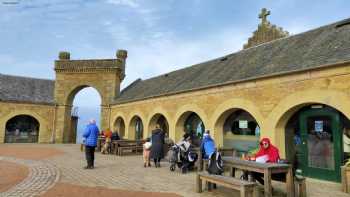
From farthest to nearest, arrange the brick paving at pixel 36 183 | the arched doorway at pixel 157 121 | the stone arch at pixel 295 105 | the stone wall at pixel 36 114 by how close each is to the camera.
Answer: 1. the stone wall at pixel 36 114
2. the arched doorway at pixel 157 121
3. the stone arch at pixel 295 105
4. the brick paving at pixel 36 183

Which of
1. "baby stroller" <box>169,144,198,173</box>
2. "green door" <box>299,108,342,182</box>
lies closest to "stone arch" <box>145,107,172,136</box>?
"baby stroller" <box>169,144,198,173</box>

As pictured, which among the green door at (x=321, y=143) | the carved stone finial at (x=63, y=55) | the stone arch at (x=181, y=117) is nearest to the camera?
the green door at (x=321, y=143)

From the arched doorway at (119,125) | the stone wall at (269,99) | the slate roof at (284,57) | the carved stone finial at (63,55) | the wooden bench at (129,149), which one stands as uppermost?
the carved stone finial at (63,55)

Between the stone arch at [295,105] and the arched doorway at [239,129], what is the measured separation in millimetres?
1479

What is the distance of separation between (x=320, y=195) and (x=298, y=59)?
461 centimetres

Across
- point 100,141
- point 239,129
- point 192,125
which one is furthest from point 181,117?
point 100,141

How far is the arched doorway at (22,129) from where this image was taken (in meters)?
22.1

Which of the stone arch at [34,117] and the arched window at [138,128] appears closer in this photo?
the arched window at [138,128]

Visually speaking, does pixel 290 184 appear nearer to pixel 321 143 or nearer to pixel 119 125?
pixel 321 143

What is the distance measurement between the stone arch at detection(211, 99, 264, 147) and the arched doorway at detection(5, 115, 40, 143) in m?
18.2

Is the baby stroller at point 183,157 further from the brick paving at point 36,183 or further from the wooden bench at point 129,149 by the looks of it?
the wooden bench at point 129,149

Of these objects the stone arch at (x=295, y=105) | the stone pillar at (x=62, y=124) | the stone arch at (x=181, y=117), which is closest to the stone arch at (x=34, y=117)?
the stone pillar at (x=62, y=124)

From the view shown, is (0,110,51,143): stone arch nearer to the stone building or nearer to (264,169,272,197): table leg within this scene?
the stone building

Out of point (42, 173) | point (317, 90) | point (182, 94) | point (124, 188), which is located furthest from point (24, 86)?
point (317, 90)
